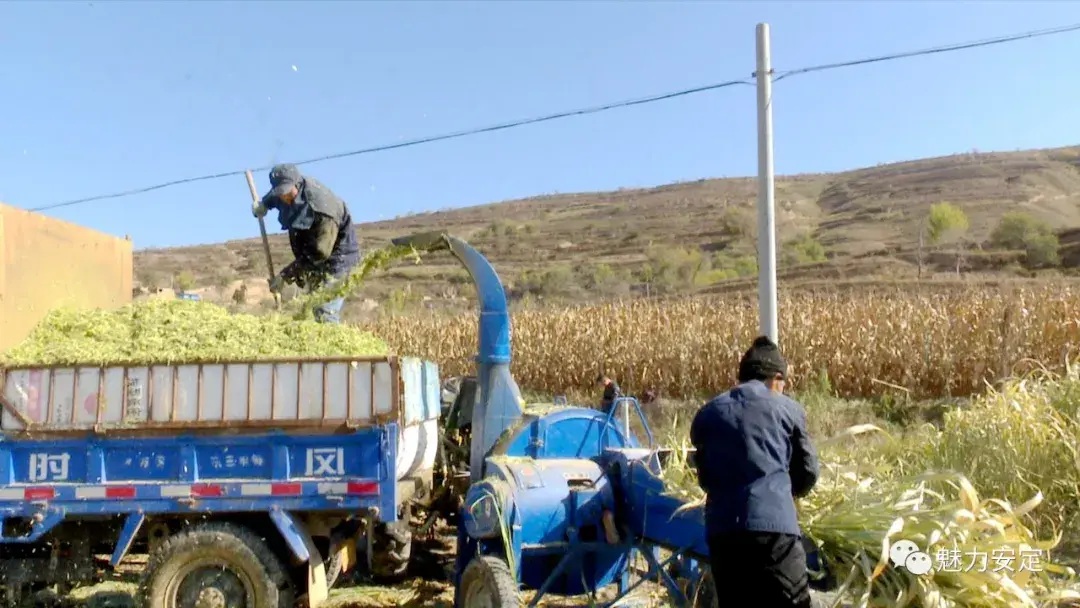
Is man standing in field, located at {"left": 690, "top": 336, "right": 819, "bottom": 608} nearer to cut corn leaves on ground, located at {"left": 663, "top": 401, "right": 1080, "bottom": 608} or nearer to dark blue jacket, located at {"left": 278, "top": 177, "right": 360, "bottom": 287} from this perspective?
cut corn leaves on ground, located at {"left": 663, "top": 401, "right": 1080, "bottom": 608}

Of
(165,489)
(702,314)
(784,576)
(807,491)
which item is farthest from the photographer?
(702,314)

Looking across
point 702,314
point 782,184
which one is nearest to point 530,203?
point 782,184

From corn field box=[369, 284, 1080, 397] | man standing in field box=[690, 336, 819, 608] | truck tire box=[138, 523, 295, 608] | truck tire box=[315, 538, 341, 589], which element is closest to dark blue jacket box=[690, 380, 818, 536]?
man standing in field box=[690, 336, 819, 608]

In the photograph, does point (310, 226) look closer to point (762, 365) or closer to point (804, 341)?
point (762, 365)

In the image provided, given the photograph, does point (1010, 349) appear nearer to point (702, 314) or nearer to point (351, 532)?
point (702, 314)

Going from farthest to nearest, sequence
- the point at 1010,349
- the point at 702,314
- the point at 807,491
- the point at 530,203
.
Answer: the point at 530,203 < the point at 702,314 < the point at 1010,349 < the point at 807,491

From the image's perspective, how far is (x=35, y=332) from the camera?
21.5 ft

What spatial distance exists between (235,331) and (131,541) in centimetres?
157

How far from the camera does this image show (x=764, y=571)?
13.8 feet

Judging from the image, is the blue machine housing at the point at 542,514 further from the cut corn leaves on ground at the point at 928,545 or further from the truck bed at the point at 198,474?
the cut corn leaves on ground at the point at 928,545

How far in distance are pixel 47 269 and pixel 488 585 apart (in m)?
4.56

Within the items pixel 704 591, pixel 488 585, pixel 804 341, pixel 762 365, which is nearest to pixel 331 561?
pixel 488 585

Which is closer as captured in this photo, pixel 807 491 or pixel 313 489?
pixel 807 491

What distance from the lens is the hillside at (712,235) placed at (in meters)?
42.3
